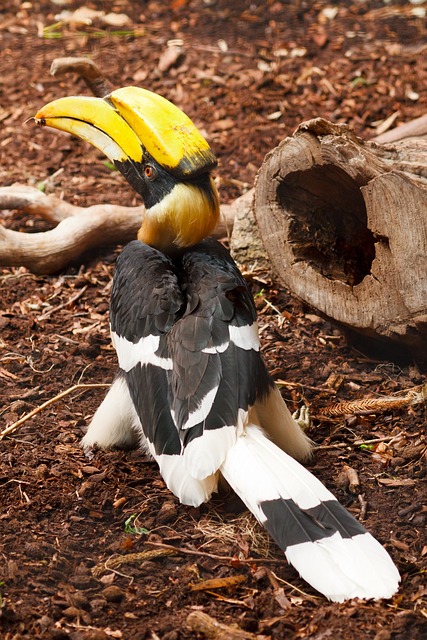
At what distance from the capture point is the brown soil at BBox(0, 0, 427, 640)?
2.70 m

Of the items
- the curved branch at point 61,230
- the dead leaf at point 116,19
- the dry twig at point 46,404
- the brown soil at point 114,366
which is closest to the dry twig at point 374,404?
the brown soil at point 114,366

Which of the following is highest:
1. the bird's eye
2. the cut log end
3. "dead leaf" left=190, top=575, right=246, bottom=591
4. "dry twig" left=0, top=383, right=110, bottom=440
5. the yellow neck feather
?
the bird's eye

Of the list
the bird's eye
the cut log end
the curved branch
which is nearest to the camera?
the bird's eye

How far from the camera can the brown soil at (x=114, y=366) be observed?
2.70m

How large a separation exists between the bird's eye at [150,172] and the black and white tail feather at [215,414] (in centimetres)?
29

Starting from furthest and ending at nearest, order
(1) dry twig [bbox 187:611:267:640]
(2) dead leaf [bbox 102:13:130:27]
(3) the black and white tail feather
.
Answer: (2) dead leaf [bbox 102:13:130:27] → (3) the black and white tail feather → (1) dry twig [bbox 187:611:267:640]

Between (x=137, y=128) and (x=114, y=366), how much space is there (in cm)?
123

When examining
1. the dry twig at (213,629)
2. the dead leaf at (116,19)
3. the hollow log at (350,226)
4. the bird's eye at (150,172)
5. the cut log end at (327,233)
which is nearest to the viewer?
the dry twig at (213,629)

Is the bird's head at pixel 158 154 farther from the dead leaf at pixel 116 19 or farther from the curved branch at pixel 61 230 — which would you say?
the dead leaf at pixel 116 19

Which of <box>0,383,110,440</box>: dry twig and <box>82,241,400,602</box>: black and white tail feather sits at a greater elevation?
<box>82,241,400,602</box>: black and white tail feather

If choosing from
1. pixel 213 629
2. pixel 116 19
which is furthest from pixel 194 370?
pixel 116 19

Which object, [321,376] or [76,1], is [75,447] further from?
[76,1]

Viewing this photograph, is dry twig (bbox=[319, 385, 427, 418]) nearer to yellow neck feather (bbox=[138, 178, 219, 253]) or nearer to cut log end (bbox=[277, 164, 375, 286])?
cut log end (bbox=[277, 164, 375, 286])

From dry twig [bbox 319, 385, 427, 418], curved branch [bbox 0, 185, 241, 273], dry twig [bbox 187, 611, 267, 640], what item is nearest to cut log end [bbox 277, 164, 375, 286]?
A: dry twig [bbox 319, 385, 427, 418]
